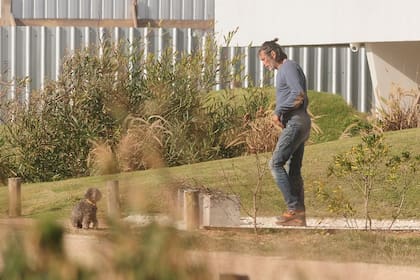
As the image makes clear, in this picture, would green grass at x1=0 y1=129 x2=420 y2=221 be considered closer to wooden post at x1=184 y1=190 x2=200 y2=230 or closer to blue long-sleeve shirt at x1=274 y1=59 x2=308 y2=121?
wooden post at x1=184 y1=190 x2=200 y2=230

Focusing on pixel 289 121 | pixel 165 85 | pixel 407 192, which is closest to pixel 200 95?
pixel 165 85

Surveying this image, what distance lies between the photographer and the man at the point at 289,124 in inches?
460

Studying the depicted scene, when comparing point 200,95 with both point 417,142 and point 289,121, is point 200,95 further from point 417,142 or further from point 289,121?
point 289,121

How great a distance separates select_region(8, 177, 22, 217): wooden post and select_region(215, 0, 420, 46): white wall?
6713 millimetres

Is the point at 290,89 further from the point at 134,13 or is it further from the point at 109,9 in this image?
the point at 109,9

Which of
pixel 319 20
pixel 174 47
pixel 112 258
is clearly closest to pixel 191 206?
pixel 112 258

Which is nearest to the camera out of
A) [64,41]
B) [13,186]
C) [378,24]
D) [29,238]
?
[29,238]

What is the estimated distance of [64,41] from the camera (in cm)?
2402

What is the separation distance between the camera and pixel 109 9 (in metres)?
25.8

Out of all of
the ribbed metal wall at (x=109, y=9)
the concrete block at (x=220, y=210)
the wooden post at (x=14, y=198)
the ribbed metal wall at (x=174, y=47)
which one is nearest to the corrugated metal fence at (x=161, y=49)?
the ribbed metal wall at (x=174, y=47)

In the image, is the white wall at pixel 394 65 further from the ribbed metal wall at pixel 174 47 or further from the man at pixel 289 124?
the man at pixel 289 124

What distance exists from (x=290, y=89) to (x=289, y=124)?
1.04ft

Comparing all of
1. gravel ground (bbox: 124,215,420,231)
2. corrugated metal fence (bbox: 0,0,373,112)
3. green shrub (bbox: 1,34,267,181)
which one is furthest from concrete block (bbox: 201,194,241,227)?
corrugated metal fence (bbox: 0,0,373,112)

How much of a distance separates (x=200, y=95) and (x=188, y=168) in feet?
7.88
